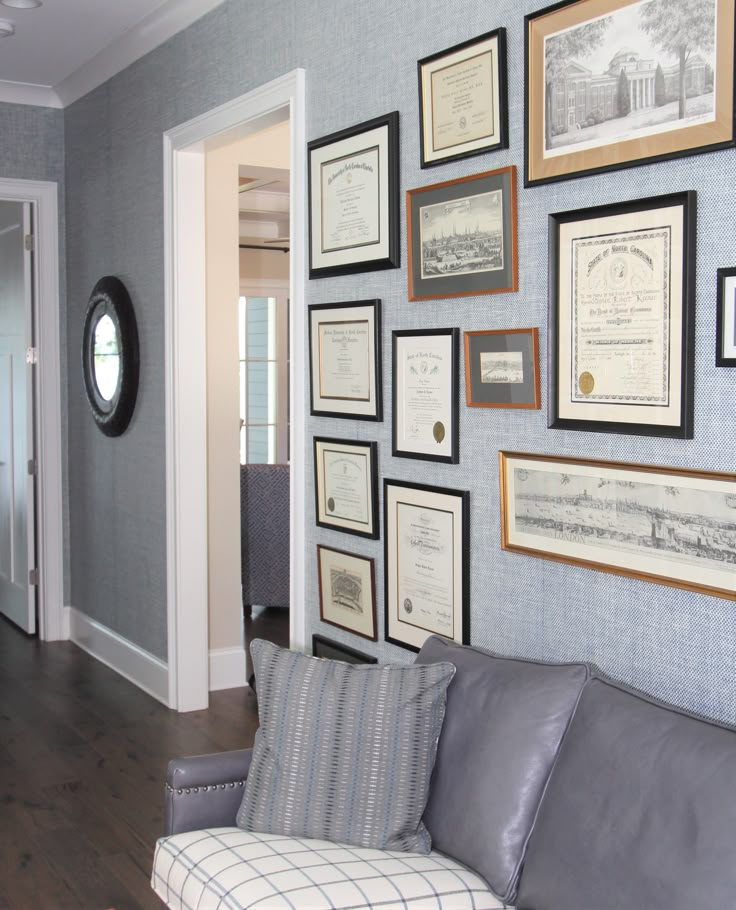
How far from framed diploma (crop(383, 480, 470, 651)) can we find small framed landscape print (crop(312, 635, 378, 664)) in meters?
0.18

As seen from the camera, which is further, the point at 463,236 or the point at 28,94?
the point at 28,94

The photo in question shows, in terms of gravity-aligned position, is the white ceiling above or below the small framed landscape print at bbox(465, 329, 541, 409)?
above

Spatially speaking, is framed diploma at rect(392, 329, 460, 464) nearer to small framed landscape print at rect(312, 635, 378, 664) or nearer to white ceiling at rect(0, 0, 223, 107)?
small framed landscape print at rect(312, 635, 378, 664)

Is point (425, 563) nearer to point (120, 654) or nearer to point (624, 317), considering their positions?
point (624, 317)

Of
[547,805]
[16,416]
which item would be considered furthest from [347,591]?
[16,416]

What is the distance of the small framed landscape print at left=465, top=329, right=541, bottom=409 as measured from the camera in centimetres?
241

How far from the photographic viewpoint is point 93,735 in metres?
4.11

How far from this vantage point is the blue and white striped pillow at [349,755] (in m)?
2.15

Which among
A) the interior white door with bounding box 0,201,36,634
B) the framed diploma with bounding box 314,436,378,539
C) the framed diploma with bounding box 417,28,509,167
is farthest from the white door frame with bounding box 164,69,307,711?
the framed diploma with bounding box 417,28,509,167

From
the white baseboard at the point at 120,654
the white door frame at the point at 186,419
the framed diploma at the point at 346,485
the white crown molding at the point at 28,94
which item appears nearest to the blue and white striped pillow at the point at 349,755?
the framed diploma at the point at 346,485

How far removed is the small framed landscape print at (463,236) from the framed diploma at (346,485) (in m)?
0.53

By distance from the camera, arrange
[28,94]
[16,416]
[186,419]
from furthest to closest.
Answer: [16,416] → [28,94] → [186,419]

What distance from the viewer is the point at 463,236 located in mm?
2604

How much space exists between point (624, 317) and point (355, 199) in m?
1.15
